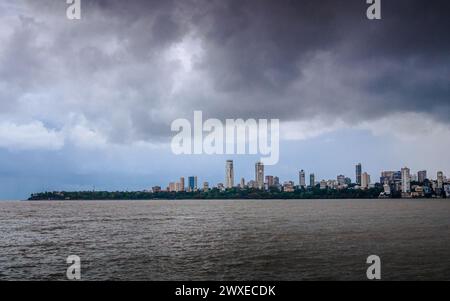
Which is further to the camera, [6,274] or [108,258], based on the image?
[108,258]

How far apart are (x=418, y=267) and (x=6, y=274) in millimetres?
36295

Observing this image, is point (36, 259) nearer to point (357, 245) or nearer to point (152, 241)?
point (152, 241)

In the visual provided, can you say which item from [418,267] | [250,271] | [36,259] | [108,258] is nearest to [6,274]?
[36,259]

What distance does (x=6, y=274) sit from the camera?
1378 inches

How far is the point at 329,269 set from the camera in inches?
1369

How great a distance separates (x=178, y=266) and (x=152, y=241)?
21.0m
